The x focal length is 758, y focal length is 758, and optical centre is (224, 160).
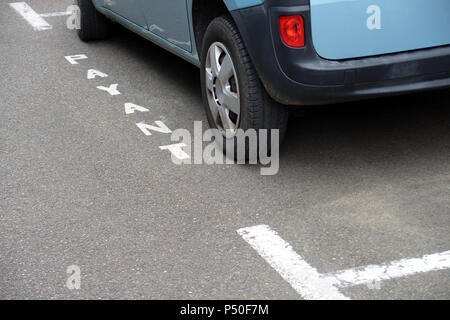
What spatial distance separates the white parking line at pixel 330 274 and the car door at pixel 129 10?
2.75 meters

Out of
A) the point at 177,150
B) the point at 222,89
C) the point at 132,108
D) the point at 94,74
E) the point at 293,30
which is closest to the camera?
the point at 293,30

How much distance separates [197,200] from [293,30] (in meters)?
1.05

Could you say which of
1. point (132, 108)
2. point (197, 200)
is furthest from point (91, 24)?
point (197, 200)

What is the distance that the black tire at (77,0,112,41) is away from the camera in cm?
739

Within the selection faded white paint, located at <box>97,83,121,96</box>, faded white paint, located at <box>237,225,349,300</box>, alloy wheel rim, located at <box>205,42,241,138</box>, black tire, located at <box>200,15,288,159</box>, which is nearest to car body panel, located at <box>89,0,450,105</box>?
black tire, located at <box>200,15,288,159</box>

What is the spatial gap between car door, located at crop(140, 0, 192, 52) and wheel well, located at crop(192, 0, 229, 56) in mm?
93

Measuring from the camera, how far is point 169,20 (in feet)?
16.9

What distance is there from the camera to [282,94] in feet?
13.1

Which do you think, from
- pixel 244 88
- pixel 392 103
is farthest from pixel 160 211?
pixel 392 103

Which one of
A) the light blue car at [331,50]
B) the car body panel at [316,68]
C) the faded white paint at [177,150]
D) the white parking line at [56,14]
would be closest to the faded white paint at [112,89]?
the faded white paint at [177,150]

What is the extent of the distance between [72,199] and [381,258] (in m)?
1.77

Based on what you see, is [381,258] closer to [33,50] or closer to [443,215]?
[443,215]

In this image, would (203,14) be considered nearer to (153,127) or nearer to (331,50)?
(153,127)

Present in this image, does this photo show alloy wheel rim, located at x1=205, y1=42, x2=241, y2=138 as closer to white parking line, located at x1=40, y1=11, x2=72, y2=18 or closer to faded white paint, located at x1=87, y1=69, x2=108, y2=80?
faded white paint, located at x1=87, y1=69, x2=108, y2=80
